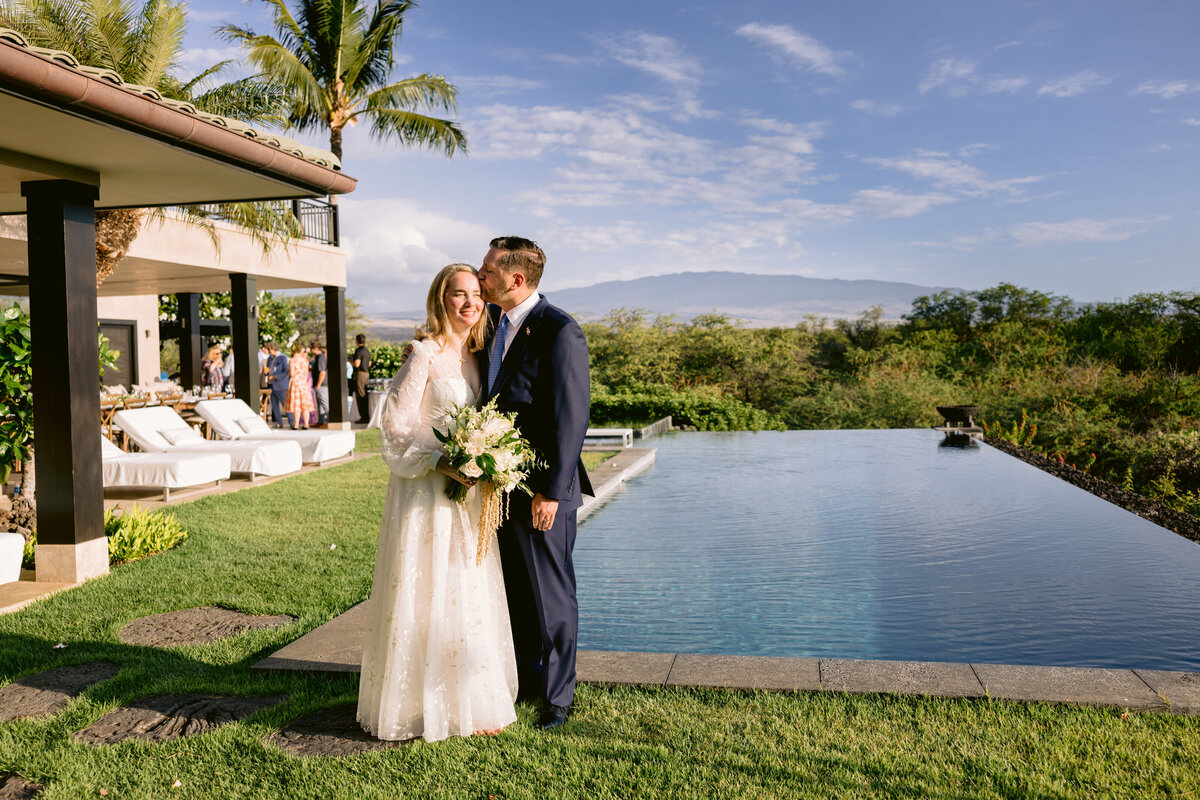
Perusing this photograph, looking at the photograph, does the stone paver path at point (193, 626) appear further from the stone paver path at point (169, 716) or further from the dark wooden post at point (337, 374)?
the dark wooden post at point (337, 374)

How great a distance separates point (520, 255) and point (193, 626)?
3234mm

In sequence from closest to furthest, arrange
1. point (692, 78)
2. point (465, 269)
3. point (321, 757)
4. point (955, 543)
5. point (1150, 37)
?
point (321, 757) < point (465, 269) < point (955, 543) < point (1150, 37) < point (692, 78)

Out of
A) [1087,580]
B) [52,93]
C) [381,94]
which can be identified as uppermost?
[381,94]

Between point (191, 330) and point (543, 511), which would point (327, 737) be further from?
point (191, 330)

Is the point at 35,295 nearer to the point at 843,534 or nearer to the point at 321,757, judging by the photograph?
the point at 321,757

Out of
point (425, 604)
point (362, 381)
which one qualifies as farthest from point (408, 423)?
point (362, 381)

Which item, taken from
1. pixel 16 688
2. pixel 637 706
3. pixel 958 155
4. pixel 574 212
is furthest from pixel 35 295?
pixel 574 212

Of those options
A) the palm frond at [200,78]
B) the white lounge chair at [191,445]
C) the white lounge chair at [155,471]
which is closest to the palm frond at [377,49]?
the palm frond at [200,78]

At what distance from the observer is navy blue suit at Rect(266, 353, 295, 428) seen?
58.6 ft

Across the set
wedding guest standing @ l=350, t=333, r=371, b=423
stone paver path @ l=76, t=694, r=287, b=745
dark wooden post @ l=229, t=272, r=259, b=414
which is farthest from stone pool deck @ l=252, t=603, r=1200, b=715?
wedding guest standing @ l=350, t=333, r=371, b=423

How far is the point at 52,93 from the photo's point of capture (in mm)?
4004

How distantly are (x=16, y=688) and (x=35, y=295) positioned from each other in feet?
9.72

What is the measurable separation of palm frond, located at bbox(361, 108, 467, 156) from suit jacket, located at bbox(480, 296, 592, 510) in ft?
57.4

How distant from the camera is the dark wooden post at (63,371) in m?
5.67
